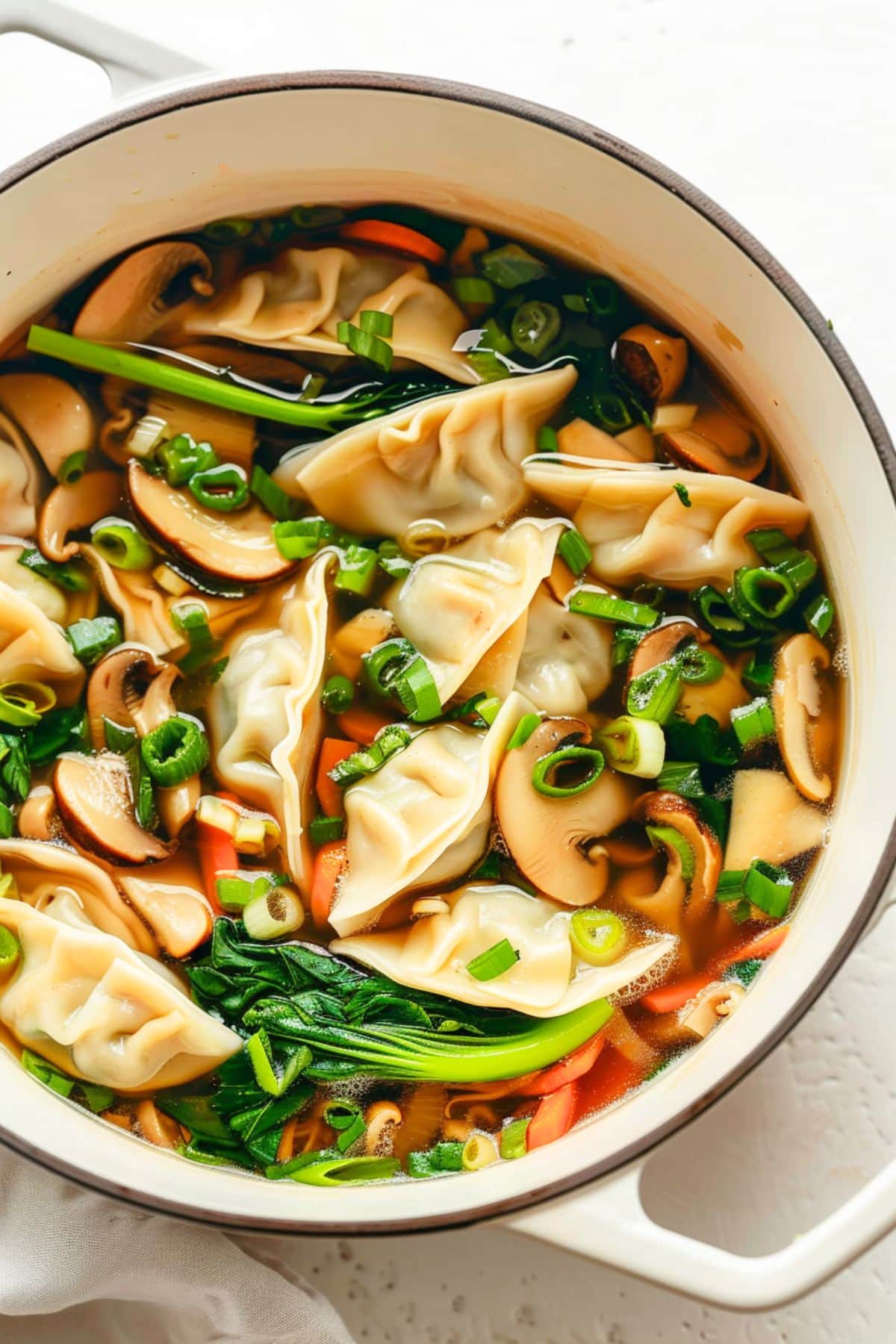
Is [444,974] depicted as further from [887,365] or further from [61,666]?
[887,365]

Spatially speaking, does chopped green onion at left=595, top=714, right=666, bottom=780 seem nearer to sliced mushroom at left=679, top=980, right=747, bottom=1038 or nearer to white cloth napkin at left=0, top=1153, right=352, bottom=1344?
sliced mushroom at left=679, top=980, right=747, bottom=1038

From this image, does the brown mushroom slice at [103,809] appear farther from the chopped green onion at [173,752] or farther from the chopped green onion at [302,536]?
the chopped green onion at [302,536]

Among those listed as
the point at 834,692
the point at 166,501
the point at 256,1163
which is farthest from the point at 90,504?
the point at 834,692

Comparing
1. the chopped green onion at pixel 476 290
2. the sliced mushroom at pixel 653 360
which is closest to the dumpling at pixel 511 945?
the sliced mushroom at pixel 653 360

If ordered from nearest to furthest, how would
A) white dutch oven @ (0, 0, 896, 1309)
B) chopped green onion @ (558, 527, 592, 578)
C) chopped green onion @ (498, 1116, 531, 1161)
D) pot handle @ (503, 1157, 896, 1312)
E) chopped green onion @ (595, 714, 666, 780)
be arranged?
pot handle @ (503, 1157, 896, 1312) < white dutch oven @ (0, 0, 896, 1309) < chopped green onion @ (498, 1116, 531, 1161) < chopped green onion @ (595, 714, 666, 780) < chopped green onion @ (558, 527, 592, 578)

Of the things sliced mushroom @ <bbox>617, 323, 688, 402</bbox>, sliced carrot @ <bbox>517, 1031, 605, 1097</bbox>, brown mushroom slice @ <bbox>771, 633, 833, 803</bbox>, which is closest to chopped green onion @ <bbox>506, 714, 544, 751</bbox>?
brown mushroom slice @ <bbox>771, 633, 833, 803</bbox>

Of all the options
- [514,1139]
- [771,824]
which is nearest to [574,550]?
[771,824]

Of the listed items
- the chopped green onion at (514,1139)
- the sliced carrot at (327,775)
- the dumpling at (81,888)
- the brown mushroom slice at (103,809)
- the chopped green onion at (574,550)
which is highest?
the chopped green onion at (574,550)
